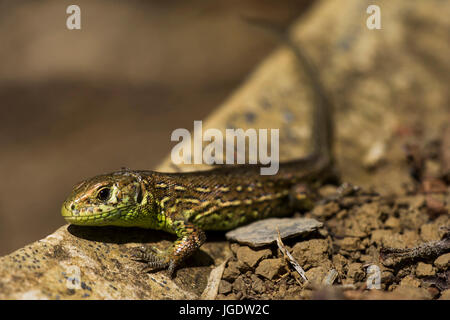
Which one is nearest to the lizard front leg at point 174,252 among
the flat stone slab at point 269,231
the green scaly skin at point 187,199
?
the green scaly skin at point 187,199

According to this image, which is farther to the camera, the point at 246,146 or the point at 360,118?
the point at 360,118

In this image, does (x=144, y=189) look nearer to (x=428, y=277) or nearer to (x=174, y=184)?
(x=174, y=184)

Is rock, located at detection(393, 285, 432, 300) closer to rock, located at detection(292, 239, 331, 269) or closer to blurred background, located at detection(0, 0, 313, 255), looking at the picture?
rock, located at detection(292, 239, 331, 269)

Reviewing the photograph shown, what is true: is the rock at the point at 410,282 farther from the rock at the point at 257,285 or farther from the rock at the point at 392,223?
the rock at the point at 257,285

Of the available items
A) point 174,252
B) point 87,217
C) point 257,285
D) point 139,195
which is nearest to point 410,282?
point 257,285

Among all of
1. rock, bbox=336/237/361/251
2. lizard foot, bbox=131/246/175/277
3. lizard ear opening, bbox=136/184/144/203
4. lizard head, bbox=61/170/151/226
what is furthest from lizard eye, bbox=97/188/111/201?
rock, bbox=336/237/361/251

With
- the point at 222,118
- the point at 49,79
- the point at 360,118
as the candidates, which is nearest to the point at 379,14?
the point at 360,118

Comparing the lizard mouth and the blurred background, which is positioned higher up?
the blurred background
